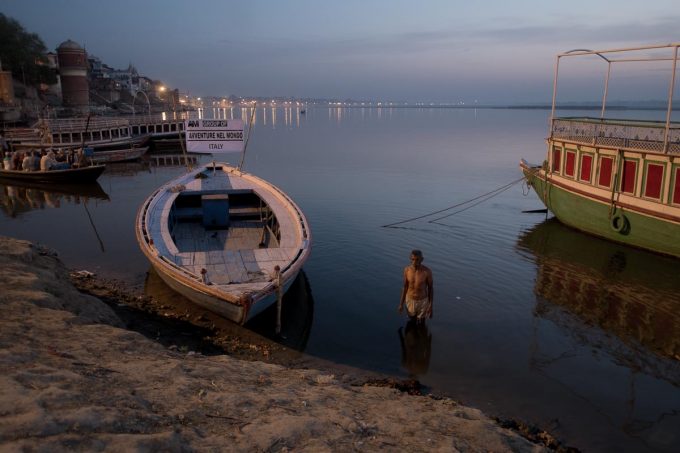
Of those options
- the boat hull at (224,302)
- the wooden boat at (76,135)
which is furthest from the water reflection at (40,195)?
the boat hull at (224,302)

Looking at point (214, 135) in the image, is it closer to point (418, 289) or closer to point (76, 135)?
point (418, 289)

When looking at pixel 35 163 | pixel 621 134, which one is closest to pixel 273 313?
pixel 621 134

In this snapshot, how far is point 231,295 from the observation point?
9953mm

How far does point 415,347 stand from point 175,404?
6.41m

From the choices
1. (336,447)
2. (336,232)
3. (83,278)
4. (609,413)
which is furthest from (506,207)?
(336,447)

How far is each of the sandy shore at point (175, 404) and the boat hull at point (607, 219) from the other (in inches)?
504

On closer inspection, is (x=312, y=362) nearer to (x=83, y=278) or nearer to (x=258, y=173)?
(x=83, y=278)

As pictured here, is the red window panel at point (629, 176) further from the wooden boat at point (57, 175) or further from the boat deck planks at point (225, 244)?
the wooden boat at point (57, 175)

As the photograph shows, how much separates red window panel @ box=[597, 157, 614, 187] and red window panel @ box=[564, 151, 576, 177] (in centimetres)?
170

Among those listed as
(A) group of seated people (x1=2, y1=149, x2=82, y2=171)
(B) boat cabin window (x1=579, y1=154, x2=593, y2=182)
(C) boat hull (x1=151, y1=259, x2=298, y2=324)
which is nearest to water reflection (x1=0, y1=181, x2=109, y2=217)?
(A) group of seated people (x1=2, y1=149, x2=82, y2=171)

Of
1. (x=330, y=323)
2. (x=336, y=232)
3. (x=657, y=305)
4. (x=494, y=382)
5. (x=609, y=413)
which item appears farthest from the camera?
(x=336, y=232)

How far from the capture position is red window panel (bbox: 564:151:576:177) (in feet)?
71.1

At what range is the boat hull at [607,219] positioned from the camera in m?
17.2

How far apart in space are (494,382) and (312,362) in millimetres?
3561
